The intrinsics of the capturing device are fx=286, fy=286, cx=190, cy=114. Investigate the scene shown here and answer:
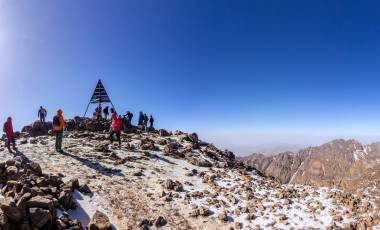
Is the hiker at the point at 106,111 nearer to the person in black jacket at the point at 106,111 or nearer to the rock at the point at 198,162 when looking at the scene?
the person in black jacket at the point at 106,111

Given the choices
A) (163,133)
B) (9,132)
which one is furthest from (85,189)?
(163,133)

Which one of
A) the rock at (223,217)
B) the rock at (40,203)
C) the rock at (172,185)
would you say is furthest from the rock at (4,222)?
the rock at (172,185)

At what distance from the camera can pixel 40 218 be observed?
9.92 meters

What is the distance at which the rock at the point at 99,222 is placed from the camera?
1110cm

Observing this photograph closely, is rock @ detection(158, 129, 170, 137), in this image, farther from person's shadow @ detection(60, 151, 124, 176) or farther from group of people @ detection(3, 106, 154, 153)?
person's shadow @ detection(60, 151, 124, 176)

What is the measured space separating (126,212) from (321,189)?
13.4 m

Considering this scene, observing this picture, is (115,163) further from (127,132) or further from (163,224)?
(127,132)

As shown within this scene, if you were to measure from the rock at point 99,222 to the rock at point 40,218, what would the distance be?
1.56 metres

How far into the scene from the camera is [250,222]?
553 inches

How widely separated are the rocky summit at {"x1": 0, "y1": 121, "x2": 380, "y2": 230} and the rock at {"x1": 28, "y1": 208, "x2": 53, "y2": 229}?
32 mm

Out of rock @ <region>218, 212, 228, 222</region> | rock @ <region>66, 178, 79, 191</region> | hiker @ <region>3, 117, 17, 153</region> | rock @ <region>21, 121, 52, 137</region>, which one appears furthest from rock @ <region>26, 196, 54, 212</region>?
rock @ <region>21, 121, 52, 137</region>

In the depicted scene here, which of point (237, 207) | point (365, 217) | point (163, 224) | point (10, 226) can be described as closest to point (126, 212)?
point (163, 224)

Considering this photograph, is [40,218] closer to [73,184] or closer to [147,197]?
[73,184]

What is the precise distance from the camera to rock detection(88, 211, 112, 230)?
11.1 metres
